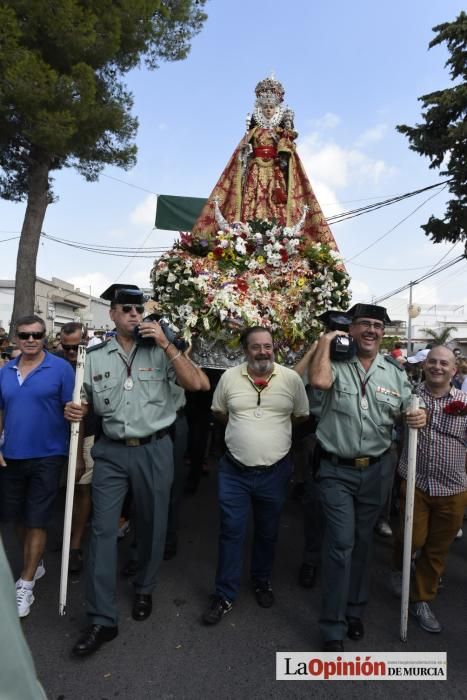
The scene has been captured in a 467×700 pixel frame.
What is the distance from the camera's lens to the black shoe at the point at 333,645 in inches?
113

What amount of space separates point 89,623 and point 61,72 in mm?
11569

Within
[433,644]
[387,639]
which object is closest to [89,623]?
[387,639]

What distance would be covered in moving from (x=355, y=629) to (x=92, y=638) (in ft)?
5.45

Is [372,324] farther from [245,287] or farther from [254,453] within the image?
[245,287]

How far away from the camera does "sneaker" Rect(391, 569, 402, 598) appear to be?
3.61 meters

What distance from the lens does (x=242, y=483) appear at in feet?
11.0

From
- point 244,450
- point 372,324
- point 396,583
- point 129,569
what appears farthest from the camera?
point 129,569

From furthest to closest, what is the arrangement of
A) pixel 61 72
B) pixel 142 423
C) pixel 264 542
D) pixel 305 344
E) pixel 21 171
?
pixel 21 171
pixel 61 72
pixel 305 344
pixel 264 542
pixel 142 423

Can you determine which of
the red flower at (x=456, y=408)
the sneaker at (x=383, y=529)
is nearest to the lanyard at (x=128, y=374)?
the red flower at (x=456, y=408)

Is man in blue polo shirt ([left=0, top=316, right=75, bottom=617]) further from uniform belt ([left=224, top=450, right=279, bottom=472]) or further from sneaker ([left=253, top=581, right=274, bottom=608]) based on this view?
sneaker ([left=253, top=581, right=274, bottom=608])

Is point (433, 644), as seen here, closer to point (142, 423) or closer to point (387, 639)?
point (387, 639)

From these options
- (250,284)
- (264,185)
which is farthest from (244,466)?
(264,185)

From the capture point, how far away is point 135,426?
125 inches

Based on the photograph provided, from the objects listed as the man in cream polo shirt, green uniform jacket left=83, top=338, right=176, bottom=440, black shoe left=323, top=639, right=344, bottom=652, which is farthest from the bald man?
green uniform jacket left=83, top=338, right=176, bottom=440
